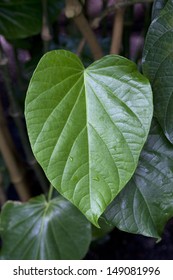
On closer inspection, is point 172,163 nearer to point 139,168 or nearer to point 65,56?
point 139,168

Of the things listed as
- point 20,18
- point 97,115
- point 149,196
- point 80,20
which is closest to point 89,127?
point 97,115

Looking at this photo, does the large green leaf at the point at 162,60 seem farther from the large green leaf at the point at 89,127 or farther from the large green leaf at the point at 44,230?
the large green leaf at the point at 44,230

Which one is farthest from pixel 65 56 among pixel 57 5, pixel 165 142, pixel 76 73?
pixel 57 5

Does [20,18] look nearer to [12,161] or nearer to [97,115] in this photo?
[12,161]

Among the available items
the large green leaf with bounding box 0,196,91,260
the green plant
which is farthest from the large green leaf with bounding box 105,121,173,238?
the large green leaf with bounding box 0,196,91,260

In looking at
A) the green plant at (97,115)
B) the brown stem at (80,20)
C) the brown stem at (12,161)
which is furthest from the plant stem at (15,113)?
the green plant at (97,115)
